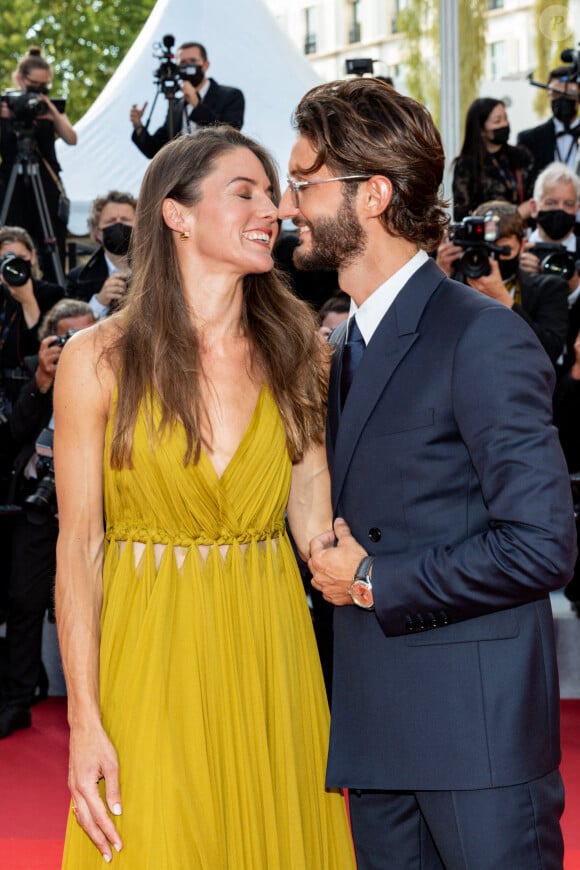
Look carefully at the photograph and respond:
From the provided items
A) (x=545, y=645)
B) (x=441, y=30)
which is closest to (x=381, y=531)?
(x=545, y=645)

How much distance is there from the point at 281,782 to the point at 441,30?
656cm

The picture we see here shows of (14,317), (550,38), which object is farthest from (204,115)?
(550,38)

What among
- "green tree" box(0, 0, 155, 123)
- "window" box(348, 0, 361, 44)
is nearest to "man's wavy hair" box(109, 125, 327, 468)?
"window" box(348, 0, 361, 44)

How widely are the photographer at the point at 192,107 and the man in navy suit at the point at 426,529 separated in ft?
16.2

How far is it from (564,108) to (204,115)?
2126mm

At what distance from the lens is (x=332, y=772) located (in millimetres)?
2145

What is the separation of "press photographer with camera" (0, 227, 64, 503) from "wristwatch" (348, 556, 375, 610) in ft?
11.0

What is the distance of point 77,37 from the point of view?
30.3 meters

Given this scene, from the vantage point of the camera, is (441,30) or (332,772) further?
(441,30)

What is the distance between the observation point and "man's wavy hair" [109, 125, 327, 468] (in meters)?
2.30

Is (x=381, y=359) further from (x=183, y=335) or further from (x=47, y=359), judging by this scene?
(x=47, y=359)

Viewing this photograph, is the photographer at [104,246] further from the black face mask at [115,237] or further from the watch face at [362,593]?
the watch face at [362,593]

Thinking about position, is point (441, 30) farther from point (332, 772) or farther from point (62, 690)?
point (332, 772)

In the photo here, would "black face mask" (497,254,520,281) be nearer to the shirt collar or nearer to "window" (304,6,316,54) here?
the shirt collar
